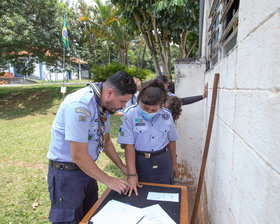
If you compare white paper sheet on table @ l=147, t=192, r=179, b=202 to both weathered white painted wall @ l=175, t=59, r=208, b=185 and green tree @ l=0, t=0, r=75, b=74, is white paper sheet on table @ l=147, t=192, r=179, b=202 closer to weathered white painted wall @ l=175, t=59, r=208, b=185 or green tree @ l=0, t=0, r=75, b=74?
weathered white painted wall @ l=175, t=59, r=208, b=185

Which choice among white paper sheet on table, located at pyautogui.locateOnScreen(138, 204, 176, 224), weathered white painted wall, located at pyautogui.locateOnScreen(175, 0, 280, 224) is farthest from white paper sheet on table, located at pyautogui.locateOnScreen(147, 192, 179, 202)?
weathered white painted wall, located at pyautogui.locateOnScreen(175, 0, 280, 224)

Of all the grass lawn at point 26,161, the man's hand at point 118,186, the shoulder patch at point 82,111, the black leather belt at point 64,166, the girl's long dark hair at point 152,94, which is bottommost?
the grass lawn at point 26,161

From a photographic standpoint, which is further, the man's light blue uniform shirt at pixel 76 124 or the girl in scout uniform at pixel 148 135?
the girl in scout uniform at pixel 148 135

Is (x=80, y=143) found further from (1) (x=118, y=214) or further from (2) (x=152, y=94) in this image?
(2) (x=152, y=94)

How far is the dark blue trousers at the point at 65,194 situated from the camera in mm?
1674

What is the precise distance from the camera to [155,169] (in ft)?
6.97

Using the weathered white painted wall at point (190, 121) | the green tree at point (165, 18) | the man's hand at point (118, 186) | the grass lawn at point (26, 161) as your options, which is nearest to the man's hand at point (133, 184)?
the man's hand at point (118, 186)

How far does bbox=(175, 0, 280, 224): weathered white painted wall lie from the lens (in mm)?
671

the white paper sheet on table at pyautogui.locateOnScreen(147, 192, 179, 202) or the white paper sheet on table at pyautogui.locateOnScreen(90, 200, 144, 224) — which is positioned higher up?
the white paper sheet on table at pyautogui.locateOnScreen(147, 192, 179, 202)

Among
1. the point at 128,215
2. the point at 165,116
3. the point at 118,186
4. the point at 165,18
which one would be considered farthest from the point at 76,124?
the point at 165,18

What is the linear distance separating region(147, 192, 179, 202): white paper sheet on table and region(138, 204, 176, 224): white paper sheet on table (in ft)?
0.30

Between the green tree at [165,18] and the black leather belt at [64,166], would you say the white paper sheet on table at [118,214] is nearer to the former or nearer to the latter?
the black leather belt at [64,166]

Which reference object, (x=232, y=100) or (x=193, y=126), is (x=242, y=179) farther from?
(x=193, y=126)

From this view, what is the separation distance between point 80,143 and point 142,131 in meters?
0.72
